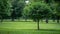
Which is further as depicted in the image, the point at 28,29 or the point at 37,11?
the point at 28,29

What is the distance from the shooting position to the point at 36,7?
140ft

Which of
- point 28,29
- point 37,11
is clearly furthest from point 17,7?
point 37,11

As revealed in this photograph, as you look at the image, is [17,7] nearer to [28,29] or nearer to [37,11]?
[28,29]

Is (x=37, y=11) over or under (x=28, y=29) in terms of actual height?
over

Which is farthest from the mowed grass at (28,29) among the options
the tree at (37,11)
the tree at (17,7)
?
the tree at (17,7)

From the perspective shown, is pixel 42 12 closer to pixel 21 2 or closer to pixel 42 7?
pixel 42 7

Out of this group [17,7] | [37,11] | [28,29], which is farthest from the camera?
[17,7]

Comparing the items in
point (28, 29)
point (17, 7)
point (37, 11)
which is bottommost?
point (17, 7)

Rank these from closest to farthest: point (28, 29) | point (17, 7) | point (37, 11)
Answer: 1. point (37, 11)
2. point (28, 29)
3. point (17, 7)

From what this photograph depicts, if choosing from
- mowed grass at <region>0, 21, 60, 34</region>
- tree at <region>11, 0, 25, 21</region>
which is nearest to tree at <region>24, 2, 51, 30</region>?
mowed grass at <region>0, 21, 60, 34</region>

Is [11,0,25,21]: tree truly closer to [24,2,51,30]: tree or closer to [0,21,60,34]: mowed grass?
[0,21,60,34]: mowed grass

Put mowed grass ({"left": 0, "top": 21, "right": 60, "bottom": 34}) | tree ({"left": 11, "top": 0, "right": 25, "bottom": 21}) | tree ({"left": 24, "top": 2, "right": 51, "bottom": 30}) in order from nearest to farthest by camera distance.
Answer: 1. mowed grass ({"left": 0, "top": 21, "right": 60, "bottom": 34})
2. tree ({"left": 24, "top": 2, "right": 51, "bottom": 30})
3. tree ({"left": 11, "top": 0, "right": 25, "bottom": 21})

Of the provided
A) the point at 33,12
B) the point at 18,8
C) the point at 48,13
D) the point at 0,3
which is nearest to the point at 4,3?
the point at 0,3

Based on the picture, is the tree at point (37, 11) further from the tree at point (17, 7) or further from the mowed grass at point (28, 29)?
the tree at point (17, 7)
